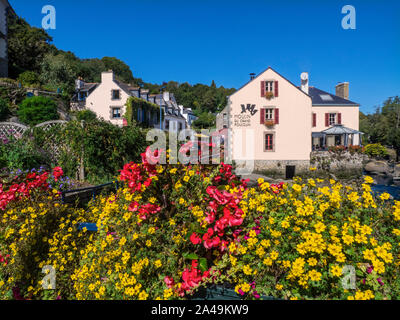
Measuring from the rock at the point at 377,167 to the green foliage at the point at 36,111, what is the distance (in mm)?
31074

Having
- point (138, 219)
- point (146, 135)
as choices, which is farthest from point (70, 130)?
point (138, 219)

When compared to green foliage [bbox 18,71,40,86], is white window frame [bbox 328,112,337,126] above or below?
below

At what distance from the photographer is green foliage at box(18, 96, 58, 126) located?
16.5 meters

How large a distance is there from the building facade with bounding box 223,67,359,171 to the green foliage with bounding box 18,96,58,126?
1459 centimetres

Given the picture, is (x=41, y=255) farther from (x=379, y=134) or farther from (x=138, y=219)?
(x=379, y=134)

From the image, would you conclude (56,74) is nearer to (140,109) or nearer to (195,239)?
(140,109)

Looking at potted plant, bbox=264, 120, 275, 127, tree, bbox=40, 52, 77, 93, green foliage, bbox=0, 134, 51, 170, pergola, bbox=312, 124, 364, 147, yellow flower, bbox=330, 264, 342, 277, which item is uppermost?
tree, bbox=40, 52, 77, 93

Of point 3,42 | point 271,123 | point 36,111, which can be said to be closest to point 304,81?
point 271,123

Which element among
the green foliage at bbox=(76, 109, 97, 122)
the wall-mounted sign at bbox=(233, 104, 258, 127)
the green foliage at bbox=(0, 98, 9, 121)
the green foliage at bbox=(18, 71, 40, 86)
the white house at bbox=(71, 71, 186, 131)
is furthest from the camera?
the white house at bbox=(71, 71, 186, 131)

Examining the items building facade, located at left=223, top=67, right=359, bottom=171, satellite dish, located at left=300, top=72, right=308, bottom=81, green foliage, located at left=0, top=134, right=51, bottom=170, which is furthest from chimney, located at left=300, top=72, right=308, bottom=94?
green foliage, located at left=0, top=134, right=51, bottom=170

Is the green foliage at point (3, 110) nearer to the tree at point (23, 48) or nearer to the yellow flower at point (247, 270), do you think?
the tree at point (23, 48)

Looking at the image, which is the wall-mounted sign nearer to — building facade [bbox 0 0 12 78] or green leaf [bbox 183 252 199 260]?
green leaf [bbox 183 252 199 260]

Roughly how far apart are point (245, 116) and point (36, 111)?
1674 centimetres

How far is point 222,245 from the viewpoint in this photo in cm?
181
